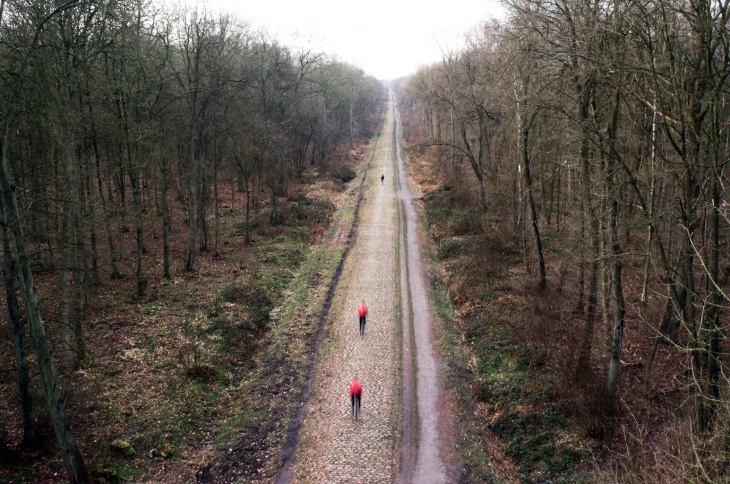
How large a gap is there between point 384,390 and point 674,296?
31.1 feet

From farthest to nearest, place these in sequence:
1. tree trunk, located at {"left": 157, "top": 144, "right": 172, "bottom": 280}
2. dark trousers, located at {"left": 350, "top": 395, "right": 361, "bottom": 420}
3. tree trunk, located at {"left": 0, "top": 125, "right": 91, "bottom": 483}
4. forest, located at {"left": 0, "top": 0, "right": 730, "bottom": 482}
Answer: tree trunk, located at {"left": 157, "top": 144, "right": 172, "bottom": 280} → dark trousers, located at {"left": 350, "top": 395, "right": 361, "bottom": 420} → forest, located at {"left": 0, "top": 0, "right": 730, "bottom": 482} → tree trunk, located at {"left": 0, "top": 125, "right": 91, "bottom": 483}

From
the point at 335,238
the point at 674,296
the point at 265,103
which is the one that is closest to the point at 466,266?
the point at 335,238

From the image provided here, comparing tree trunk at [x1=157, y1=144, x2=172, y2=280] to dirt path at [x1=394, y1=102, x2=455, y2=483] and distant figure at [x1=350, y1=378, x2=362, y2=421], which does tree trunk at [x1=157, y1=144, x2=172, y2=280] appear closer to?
dirt path at [x1=394, y1=102, x2=455, y2=483]

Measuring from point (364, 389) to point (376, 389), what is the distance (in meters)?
0.42

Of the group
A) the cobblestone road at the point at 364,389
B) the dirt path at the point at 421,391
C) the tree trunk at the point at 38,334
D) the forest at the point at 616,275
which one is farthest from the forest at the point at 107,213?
the forest at the point at 616,275

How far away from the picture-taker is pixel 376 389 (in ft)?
52.9

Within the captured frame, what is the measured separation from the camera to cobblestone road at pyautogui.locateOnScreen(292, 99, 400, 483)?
12.5m

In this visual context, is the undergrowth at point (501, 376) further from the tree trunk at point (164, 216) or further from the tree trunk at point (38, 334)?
the tree trunk at point (164, 216)

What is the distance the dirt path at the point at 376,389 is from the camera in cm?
1248

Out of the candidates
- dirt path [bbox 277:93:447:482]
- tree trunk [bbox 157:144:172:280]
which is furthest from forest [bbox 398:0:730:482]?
tree trunk [bbox 157:144:172:280]

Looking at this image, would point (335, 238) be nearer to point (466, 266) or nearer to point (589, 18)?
point (466, 266)

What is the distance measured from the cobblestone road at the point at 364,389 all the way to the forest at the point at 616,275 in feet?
9.68

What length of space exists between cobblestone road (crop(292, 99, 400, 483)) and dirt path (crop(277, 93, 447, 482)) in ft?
0.09

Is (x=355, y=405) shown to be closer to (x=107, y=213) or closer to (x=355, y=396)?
(x=355, y=396)
